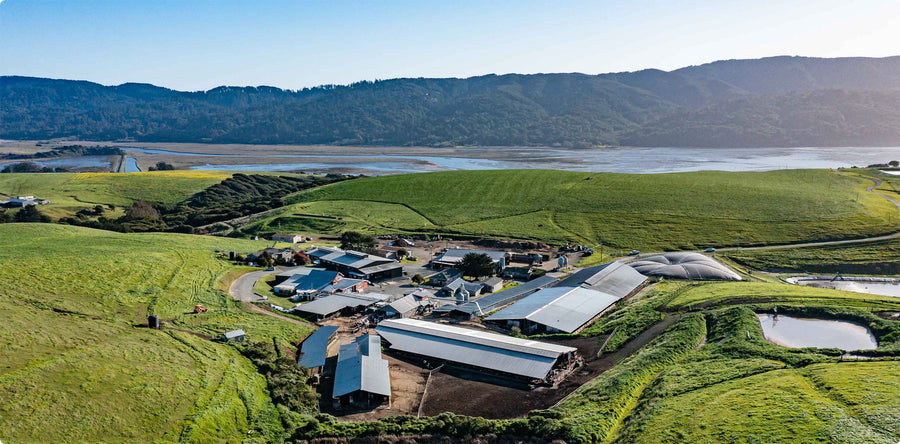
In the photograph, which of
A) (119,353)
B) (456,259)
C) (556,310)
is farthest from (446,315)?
(119,353)

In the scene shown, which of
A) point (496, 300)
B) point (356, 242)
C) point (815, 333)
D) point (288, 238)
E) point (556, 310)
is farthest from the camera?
point (288, 238)

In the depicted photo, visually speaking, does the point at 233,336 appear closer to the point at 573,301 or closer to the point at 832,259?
the point at 573,301

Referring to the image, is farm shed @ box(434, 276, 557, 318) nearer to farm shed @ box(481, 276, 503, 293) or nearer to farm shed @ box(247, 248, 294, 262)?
farm shed @ box(481, 276, 503, 293)

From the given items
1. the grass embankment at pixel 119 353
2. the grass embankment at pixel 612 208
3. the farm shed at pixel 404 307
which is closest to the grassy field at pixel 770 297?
the farm shed at pixel 404 307

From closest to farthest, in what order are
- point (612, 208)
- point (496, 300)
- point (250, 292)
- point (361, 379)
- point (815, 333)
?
point (361, 379) < point (815, 333) < point (250, 292) < point (496, 300) < point (612, 208)

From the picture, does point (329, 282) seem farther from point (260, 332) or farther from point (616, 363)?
point (616, 363)
